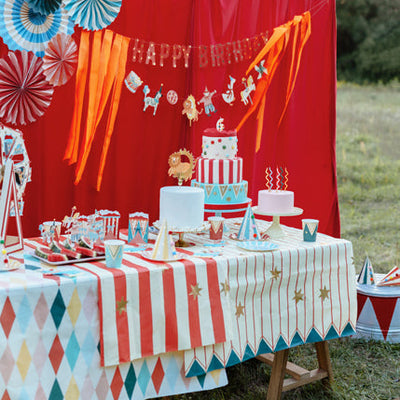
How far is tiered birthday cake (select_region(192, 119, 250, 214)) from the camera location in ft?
9.27

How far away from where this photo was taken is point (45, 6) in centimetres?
274

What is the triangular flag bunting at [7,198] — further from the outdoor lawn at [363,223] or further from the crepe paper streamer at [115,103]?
the outdoor lawn at [363,223]

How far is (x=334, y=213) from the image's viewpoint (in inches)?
154

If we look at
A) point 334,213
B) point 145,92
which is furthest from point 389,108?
point 145,92

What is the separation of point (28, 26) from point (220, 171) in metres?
1.04

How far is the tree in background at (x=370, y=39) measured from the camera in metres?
8.34

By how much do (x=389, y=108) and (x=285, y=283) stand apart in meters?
6.21

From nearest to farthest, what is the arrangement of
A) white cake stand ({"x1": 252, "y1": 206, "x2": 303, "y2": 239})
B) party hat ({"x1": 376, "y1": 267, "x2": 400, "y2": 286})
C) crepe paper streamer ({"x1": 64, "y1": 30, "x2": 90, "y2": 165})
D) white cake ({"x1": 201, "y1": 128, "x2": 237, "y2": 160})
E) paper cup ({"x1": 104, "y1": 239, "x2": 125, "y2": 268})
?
paper cup ({"x1": 104, "y1": 239, "x2": 125, "y2": 268}), white cake stand ({"x1": 252, "y1": 206, "x2": 303, "y2": 239}), white cake ({"x1": 201, "y1": 128, "x2": 237, "y2": 160}), crepe paper streamer ({"x1": 64, "y1": 30, "x2": 90, "y2": 165}), party hat ({"x1": 376, "y1": 267, "x2": 400, "y2": 286})

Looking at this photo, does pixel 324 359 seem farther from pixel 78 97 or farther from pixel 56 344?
pixel 78 97

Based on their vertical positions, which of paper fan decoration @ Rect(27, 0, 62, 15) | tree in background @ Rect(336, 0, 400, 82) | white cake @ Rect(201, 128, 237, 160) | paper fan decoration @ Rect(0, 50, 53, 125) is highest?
tree in background @ Rect(336, 0, 400, 82)

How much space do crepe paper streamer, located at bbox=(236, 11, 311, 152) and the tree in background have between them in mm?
5010

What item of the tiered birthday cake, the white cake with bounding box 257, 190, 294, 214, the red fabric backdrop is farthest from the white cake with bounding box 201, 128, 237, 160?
the red fabric backdrop

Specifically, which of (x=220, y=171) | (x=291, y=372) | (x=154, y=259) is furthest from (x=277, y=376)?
(x=220, y=171)

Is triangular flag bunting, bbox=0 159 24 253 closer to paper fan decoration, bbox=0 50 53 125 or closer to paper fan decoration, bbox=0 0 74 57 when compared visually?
Result: paper fan decoration, bbox=0 50 53 125
